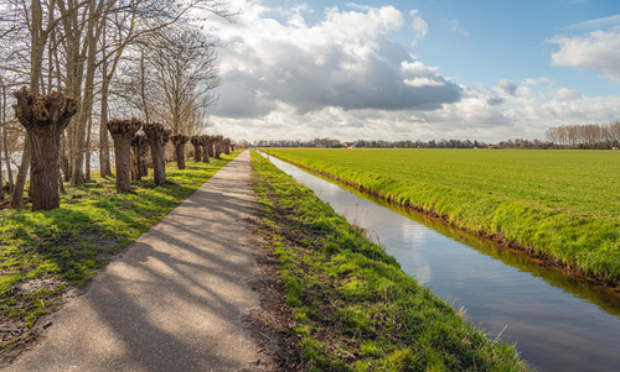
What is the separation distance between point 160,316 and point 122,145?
1167 cm

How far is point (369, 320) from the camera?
16.0 feet

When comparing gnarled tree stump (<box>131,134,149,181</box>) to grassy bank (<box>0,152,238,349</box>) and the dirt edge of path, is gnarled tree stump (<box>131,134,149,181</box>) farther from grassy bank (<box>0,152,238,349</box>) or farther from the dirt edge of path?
the dirt edge of path

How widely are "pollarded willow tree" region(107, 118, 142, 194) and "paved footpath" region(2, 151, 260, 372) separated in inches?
291

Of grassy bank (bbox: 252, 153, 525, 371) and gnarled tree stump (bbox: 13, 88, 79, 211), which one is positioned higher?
gnarled tree stump (bbox: 13, 88, 79, 211)

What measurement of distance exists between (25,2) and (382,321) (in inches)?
632

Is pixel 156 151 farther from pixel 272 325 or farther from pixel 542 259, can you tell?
pixel 542 259

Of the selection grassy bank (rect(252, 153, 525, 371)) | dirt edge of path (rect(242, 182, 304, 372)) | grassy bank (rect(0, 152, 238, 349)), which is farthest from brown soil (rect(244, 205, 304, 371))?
grassy bank (rect(0, 152, 238, 349))

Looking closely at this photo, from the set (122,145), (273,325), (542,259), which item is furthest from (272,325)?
(122,145)

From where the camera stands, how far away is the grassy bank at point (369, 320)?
4.07m

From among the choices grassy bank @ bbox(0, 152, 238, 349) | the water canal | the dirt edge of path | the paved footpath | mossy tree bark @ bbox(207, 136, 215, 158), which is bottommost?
the water canal

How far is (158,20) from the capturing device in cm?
1380

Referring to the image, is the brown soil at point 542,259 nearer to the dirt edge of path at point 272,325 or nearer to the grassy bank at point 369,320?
the grassy bank at point 369,320

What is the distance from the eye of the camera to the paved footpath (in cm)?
353

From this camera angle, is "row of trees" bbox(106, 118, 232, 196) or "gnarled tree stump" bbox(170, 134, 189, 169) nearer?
"row of trees" bbox(106, 118, 232, 196)
